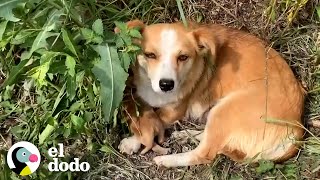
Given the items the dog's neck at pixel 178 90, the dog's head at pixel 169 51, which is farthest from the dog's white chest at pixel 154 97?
the dog's head at pixel 169 51

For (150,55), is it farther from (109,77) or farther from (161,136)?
(161,136)

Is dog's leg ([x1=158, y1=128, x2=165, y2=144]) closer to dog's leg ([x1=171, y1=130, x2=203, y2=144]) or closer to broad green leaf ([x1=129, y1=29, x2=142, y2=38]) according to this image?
dog's leg ([x1=171, y1=130, x2=203, y2=144])

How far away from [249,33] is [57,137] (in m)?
1.35

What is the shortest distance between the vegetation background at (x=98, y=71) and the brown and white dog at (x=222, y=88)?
9 cm

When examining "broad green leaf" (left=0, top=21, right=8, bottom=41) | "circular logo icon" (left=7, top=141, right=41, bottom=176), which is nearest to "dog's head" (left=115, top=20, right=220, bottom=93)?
"broad green leaf" (left=0, top=21, right=8, bottom=41)

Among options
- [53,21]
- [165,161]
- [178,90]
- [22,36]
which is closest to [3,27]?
[22,36]

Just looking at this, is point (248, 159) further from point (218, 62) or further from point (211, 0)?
point (211, 0)

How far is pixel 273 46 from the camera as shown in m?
3.93

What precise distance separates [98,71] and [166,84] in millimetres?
363

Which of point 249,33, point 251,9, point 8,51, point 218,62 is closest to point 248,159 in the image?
point 218,62

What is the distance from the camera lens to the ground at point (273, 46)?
3461 millimetres

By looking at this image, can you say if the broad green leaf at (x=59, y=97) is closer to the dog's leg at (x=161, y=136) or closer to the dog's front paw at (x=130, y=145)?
the dog's front paw at (x=130, y=145)

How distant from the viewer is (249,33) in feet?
12.6

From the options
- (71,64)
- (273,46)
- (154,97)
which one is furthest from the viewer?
(273,46)
